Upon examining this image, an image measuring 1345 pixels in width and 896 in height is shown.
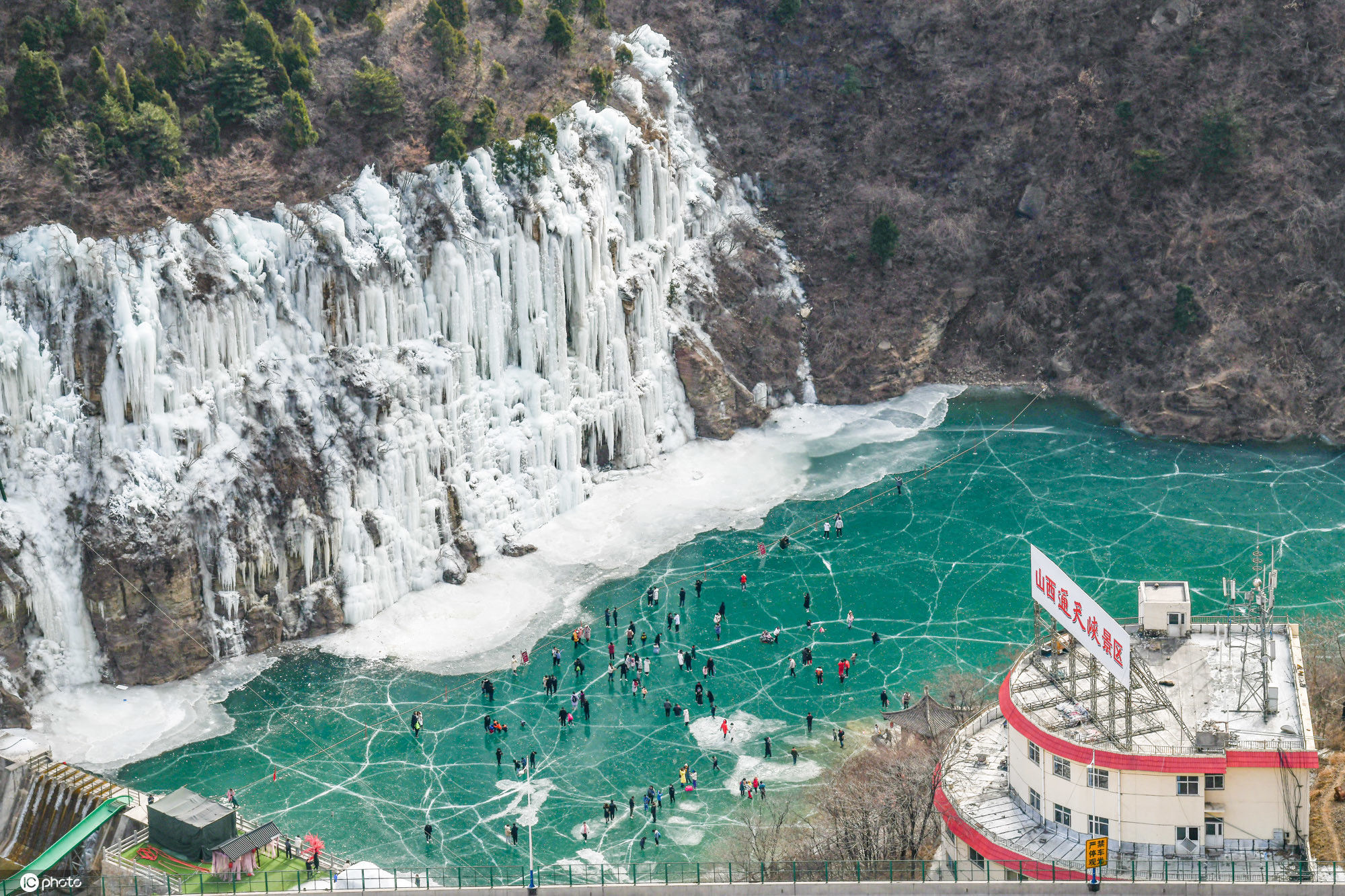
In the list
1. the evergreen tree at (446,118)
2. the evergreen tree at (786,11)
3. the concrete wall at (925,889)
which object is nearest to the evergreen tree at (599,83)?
the evergreen tree at (446,118)

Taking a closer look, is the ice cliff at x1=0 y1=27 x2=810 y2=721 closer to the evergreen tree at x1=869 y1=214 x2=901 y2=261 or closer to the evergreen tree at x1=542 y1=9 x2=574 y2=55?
the evergreen tree at x1=542 y1=9 x2=574 y2=55

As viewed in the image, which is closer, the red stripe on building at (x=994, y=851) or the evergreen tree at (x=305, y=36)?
the red stripe on building at (x=994, y=851)

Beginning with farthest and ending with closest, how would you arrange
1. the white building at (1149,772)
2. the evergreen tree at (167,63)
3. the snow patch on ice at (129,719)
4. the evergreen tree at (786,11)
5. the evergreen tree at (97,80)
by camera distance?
the evergreen tree at (786,11)
the evergreen tree at (167,63)
the evergreen tree at (97,80)
the snow patch on ice at (129,719)
the white building at (1149,772)

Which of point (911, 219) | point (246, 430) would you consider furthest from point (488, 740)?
point (911, 219)

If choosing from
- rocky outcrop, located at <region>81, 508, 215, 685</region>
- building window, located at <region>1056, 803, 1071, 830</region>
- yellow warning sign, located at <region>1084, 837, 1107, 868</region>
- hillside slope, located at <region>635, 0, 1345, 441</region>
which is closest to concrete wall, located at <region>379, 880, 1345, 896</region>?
yellow warning sign, located at <region>1084, 837, 1107, 868</region>

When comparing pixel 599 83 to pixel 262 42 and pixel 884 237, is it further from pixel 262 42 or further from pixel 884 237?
pixel 884 237

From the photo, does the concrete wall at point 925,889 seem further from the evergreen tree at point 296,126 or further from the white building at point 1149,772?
the evergreen tree at point 296,126

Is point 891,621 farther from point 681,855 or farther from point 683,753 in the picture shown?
point 681,855

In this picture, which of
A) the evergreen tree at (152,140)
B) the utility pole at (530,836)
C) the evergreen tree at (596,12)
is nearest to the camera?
the utility pole at (530,836)
